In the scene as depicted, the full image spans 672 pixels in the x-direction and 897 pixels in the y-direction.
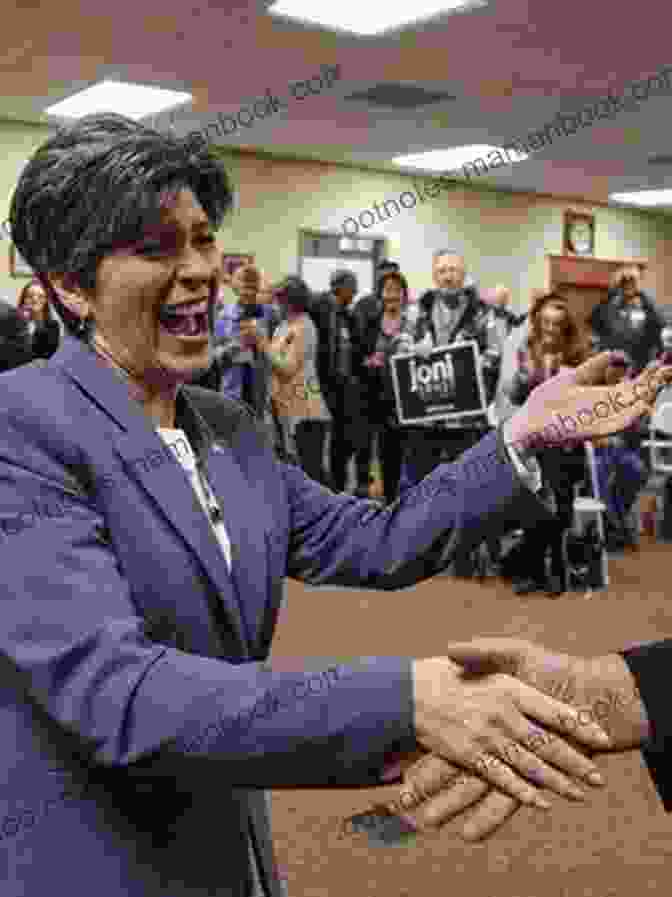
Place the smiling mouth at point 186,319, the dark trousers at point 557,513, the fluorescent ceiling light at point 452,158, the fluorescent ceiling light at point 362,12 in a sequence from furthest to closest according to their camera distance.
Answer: the fluorescent ceiling light at point 452,158, the fluorescent ceiling light at point 362,12, the dark trousers at point 557,513, the smiling mouth at point 186,319

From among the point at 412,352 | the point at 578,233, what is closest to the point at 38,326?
the point at 412,352

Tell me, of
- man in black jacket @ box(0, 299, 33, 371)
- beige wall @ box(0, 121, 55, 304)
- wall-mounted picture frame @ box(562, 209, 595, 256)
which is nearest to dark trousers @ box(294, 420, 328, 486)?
beige wall @ box(0, 121, 55, 304)

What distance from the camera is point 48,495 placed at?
979 mm

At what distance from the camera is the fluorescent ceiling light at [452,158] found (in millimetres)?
10188

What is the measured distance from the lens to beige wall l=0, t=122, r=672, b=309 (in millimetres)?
10283

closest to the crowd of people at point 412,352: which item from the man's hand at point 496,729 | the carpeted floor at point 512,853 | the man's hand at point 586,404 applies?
the carpeted floor at point 512,853

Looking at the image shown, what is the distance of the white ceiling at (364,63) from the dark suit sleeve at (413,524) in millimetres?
3969

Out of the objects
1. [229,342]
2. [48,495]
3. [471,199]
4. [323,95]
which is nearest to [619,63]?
[323,95]

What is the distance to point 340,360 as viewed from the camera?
23.3 feet

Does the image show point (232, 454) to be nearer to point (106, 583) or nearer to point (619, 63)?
point (106, 583)

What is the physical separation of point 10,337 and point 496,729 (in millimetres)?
1825

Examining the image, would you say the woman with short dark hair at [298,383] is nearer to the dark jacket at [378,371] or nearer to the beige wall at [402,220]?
the dark jacket at [378,371]

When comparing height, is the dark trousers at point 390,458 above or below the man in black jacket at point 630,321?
below

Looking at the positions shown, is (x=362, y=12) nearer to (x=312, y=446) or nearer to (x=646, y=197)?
(x=312, y=446)
